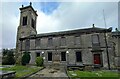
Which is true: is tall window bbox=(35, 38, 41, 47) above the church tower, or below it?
below

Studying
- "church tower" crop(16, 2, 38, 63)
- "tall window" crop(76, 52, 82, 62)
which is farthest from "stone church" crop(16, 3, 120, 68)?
"church tower" crop(16, 2, 38, 63)

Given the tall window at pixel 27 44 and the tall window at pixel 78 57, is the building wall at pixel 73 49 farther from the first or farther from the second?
the tall window at pixel 27 44

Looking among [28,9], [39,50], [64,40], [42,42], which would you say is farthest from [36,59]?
[28,9]

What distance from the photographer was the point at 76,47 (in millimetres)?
22703

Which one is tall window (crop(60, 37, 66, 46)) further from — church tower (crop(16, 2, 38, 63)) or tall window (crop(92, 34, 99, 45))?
church tower (crop(16, 2, 38, 63))

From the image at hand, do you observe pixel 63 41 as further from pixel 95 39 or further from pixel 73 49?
pixel 95 39

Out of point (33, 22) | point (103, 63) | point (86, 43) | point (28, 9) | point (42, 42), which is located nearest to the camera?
point (103, 63)

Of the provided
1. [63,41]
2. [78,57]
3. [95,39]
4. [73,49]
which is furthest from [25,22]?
[95,39]

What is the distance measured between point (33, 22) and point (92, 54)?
66.4 ft

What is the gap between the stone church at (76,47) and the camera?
21.1 meters

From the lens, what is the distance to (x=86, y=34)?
22641 millimetres

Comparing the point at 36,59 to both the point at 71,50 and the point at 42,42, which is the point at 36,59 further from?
the point at 71,50

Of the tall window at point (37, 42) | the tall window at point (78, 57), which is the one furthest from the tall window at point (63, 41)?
the tall window at point (37, 42)

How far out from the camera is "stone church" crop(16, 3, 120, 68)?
21109 mm
